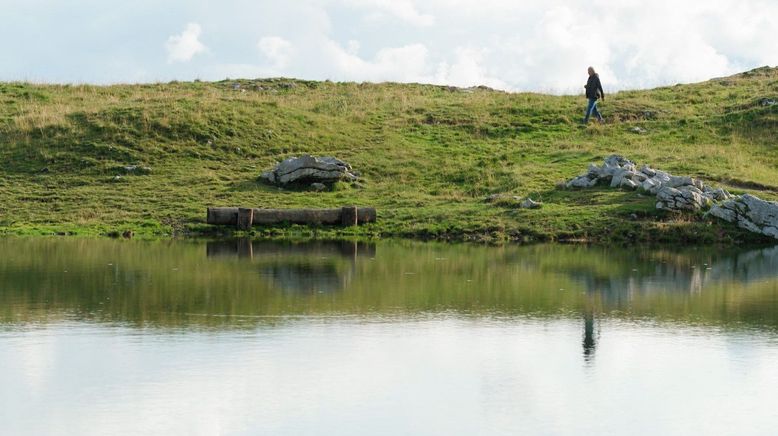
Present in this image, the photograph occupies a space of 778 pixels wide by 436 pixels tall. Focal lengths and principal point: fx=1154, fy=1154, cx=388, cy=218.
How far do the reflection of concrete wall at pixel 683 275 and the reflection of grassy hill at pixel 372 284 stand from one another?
0.04 meters

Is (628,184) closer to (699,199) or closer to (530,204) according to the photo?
(699,199)

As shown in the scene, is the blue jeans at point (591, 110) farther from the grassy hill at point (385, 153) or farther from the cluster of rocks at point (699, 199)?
the cluster of rocks at point (699, 199)

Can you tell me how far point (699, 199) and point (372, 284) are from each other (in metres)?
19.1

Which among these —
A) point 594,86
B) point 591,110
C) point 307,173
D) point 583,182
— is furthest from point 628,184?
point 591,110

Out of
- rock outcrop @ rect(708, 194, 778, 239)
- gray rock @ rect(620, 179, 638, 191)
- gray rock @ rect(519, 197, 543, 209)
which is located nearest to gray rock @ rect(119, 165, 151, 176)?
gray rock @ rect(519, 197, 543, 209)

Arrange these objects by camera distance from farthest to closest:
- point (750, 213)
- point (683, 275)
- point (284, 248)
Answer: point (750, 213), point (284, 248), point (683, 275)

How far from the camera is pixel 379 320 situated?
23109mm

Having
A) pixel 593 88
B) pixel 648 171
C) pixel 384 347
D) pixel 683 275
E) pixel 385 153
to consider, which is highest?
pixel 593 88

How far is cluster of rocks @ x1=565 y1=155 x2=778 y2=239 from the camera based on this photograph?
42.2 metres

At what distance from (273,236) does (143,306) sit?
18732 millimetres

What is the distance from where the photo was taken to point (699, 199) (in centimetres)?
4344

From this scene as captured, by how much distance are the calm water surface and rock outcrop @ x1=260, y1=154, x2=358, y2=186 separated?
17.1 metres

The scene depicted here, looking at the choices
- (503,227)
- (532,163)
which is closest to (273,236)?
(503,227)

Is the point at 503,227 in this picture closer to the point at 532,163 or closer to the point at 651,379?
the point at 532,163
